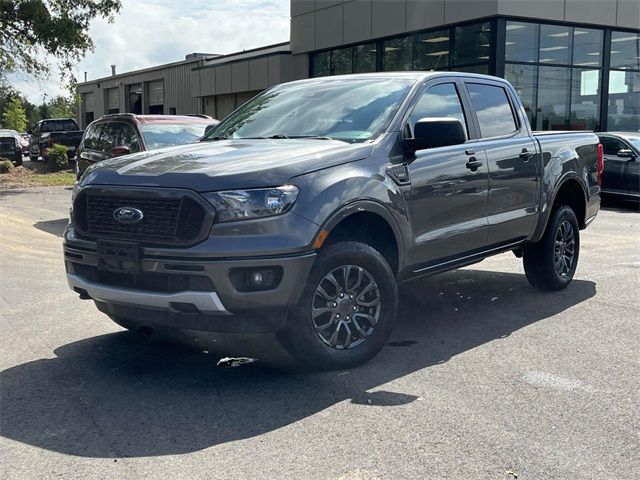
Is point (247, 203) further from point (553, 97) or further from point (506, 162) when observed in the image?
point (553, 97)

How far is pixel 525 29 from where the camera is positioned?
65.6 feet

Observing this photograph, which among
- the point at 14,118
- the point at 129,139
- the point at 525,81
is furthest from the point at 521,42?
the point at 14,118

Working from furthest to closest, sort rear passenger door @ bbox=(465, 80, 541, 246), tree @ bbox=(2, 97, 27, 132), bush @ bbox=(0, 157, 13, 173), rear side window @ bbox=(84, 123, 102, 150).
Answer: tree @ bbox=(2, 97, 27, 132) → bush @ bbox=(0, 157, 13, 173) → rear side window @ bbox=(84, 123, 102, 150) → rear passenger door @ bbox=(465, 80, 541, 246)

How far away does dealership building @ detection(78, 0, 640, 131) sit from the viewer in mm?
19812

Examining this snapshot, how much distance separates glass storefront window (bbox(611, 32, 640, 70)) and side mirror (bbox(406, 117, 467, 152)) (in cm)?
1929

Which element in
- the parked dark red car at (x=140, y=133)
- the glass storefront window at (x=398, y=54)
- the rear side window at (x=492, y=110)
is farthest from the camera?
the glass storefront window at (x=398, y=54)

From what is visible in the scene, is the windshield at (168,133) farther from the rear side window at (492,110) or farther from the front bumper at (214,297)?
the front bumper at (214,297)

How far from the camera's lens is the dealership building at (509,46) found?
19.8 m

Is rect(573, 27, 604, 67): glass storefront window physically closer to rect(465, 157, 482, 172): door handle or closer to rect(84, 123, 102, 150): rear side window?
rect(84, 123, 102, 150): rear side window

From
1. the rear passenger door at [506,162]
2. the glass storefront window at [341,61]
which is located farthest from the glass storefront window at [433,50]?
the rear passenger door at [506,162]

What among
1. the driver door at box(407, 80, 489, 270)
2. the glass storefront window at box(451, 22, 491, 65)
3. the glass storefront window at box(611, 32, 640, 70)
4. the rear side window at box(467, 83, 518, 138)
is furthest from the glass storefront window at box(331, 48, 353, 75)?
the driver door at box(407, 80, 489, 270)

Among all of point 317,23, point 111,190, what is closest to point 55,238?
point 111,190

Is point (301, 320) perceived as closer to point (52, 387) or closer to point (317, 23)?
point (52, 387)

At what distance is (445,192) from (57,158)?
23.2 m
